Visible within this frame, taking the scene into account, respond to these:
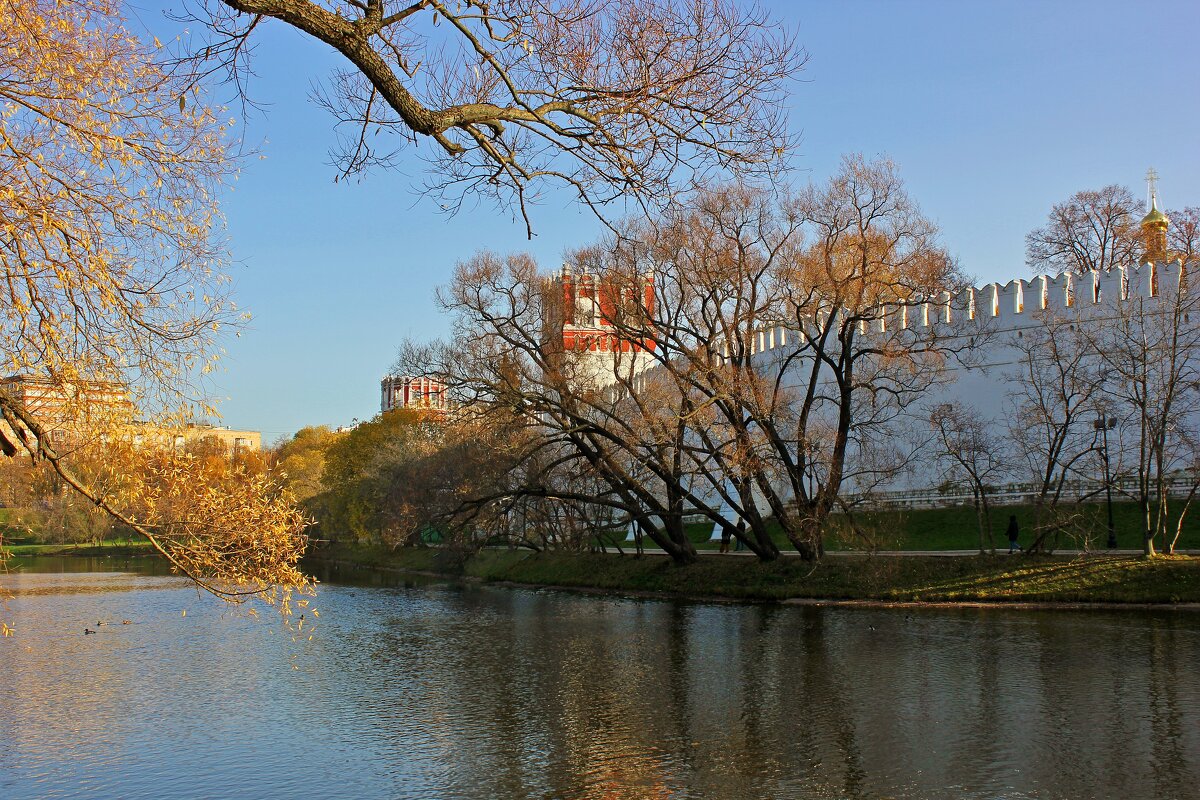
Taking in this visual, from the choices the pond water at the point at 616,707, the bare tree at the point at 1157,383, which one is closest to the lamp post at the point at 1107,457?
the bare tree at the point at 1157,383

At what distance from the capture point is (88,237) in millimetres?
6066

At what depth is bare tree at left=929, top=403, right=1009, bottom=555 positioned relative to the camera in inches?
987

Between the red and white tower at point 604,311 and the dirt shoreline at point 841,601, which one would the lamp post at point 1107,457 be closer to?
the dirt shoreline at point 841,601

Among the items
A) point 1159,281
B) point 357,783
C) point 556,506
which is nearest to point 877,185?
point 1159,281

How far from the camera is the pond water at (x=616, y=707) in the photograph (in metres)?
9.18

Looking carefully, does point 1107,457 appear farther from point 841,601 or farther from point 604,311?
point 604,311

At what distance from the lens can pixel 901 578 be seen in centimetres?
2208

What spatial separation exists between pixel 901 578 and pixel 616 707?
37.7 feet

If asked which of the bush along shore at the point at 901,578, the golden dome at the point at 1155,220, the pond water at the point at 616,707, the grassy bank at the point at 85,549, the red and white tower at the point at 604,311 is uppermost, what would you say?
the golden dome at the point at 1155,220

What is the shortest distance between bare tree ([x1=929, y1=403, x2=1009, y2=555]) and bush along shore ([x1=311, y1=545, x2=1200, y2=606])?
102 inches

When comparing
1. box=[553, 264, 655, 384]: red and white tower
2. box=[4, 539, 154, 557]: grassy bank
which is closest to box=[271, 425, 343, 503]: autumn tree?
box=[4, 539, 154, 557]: grassy bank

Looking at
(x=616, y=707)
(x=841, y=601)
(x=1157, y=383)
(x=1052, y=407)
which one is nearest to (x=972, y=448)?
(x=1052, y=407)

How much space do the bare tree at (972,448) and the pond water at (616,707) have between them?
6039 mm

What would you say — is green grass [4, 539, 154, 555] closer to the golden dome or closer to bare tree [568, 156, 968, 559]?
bare tree [568, 156, 968, 559]
